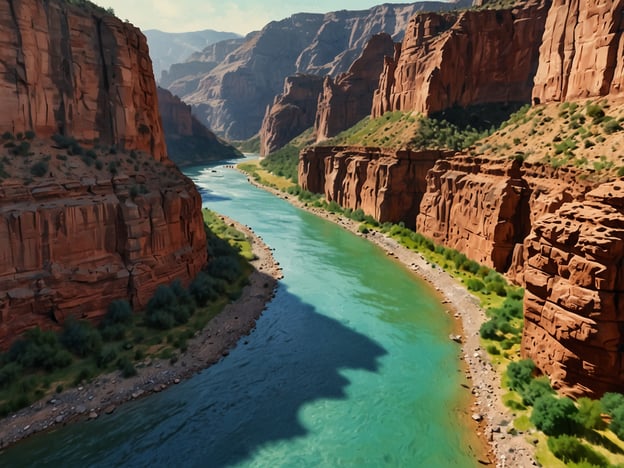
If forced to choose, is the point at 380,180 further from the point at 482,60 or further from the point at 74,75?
the point at 74,75

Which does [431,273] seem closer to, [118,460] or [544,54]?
[544,54]

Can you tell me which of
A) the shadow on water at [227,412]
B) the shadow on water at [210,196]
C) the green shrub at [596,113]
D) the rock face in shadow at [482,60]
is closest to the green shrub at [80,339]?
the shadow on water at [227,412]

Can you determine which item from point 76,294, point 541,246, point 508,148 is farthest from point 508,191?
point 76,294

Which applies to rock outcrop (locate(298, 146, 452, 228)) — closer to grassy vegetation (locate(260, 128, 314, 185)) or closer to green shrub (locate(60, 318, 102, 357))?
grassy vegetation (locate(260, 128, 314, 185))

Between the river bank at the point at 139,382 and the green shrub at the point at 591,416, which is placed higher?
the green shrub at the point at 591,416

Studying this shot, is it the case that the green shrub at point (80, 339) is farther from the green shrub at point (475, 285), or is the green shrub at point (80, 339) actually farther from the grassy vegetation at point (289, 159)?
the grassy vegetation at point (289, 159)

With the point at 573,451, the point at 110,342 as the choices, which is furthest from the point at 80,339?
the point at 573,451
